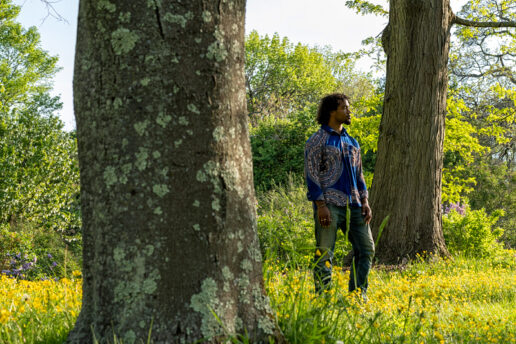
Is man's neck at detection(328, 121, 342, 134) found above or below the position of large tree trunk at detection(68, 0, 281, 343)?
above

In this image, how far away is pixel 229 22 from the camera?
2406 mm

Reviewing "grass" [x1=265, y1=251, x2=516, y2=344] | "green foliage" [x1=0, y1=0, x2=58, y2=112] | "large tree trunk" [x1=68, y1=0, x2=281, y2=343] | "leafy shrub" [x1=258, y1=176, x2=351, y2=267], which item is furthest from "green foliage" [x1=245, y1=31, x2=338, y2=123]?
"large tree trunk" [x1=68, y1=0, x2=281, y2=343]

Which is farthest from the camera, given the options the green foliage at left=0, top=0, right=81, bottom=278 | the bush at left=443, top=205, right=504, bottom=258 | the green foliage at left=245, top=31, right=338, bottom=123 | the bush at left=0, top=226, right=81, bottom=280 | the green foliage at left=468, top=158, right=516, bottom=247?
the green foliage at left=245, top=31, right=338, bottom=123

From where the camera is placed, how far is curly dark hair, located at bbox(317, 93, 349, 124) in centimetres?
470

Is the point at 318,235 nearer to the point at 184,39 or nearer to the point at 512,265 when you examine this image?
the point at 184,39

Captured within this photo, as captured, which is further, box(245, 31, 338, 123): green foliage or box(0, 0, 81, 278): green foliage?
box(245, 31, 338, 123): green foliage

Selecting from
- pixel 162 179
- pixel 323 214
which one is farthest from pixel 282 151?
pixel 162 179

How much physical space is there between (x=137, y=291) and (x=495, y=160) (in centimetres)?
2383

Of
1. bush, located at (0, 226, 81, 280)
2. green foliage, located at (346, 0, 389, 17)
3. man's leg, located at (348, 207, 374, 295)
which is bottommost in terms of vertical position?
bush, located at (0, 226, 81, 280)

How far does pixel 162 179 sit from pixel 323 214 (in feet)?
8.03

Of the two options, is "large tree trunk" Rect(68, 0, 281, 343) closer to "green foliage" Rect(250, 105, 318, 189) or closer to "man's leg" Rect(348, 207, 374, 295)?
"man's leg" Rect(348, 207, 374, 295)

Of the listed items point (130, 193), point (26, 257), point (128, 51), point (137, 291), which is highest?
point (128, 51)

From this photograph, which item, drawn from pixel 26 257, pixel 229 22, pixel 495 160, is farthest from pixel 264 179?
pixel 229 22

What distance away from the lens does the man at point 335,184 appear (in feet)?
14.6
